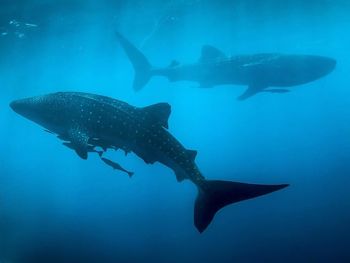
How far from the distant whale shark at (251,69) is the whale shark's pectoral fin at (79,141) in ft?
22.1

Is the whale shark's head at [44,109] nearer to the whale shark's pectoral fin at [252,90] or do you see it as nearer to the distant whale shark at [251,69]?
the distant whale shark at [251,69]

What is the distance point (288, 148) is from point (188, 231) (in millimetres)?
13372

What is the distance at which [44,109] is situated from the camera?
6.00m

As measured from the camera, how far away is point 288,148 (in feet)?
80.3

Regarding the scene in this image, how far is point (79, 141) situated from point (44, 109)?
1111 millimetres

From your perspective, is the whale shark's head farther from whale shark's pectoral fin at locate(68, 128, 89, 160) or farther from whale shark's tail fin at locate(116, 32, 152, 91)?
whale shark's tail fin at locate(116, 32, 152, 91)

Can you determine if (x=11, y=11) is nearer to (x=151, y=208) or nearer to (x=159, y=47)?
(x=151, y=208)

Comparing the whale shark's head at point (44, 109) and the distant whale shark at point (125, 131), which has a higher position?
the whale shark's head at point (44, 109)

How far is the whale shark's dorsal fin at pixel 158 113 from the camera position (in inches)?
217

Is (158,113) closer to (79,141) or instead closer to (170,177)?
(79,141)

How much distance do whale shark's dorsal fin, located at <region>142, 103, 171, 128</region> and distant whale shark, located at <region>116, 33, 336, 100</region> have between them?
6.83 metres

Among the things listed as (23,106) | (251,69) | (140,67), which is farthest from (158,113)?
(140,67)

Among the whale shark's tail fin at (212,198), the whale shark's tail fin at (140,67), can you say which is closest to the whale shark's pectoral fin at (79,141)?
the whale shark's tail fin at (212,198)

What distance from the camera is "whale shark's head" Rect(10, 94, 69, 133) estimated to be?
592 cm
